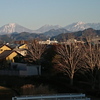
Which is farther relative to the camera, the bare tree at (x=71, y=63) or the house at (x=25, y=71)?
the house at (x=25, y=71)

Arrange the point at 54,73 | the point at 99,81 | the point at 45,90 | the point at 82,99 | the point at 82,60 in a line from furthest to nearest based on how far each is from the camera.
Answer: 1. the point at 54,73
2. the point at 82,60
3. the point at 99,81
4. the point at 45,90
5. the point at 82,99

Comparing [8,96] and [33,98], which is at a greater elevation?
[33,98]

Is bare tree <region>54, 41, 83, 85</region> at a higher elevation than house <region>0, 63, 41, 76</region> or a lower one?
higher

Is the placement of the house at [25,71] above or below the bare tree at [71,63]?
below

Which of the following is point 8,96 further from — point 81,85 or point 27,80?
point 81,85

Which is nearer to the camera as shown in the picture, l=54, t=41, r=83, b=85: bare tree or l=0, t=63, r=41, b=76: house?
l=54, t=41, r=83, b=85: bare tree

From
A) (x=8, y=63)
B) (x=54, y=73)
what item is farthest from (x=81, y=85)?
(x=8, y=63)

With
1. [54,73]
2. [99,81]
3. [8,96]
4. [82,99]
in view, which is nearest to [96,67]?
[99,81]

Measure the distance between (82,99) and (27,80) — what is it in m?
14.4

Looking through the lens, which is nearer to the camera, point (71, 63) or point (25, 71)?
point (71, 63)

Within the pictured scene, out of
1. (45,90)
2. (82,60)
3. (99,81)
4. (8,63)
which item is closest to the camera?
(45,90)

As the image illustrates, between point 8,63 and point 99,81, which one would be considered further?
point 8,63

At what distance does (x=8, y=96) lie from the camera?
17578mm

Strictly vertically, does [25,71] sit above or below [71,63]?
below
